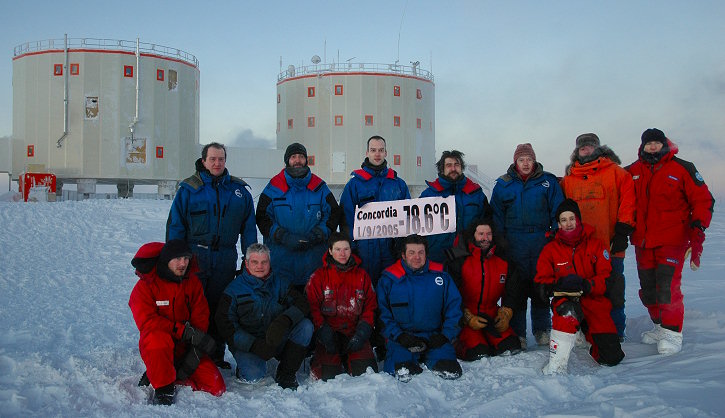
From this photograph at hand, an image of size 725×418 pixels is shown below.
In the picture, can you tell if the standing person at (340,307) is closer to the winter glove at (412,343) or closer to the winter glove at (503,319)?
the winter glove at (412,343)

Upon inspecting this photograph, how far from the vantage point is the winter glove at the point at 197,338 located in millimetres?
4070

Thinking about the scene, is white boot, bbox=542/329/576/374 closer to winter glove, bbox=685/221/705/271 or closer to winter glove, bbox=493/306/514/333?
winter glove, bbox=493/306/514/333

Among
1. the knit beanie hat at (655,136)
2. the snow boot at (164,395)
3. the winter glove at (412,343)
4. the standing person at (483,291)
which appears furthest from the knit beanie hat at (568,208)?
the snow boot at (164,395)

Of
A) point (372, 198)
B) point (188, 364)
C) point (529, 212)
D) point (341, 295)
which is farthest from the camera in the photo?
point (372, 198)

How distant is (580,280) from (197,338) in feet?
9.55

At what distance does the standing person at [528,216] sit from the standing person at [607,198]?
0.75 feet

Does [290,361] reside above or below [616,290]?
below

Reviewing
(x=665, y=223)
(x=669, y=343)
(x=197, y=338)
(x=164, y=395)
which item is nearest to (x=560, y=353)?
(x=669, y=343)

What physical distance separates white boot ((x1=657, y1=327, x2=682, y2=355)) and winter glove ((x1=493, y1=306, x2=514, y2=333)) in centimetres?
117

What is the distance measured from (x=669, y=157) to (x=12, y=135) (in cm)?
2493

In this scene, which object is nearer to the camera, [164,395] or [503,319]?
[164,395]

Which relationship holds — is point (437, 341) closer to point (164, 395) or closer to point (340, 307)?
point (340, 307)

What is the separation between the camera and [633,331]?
17.9 feet

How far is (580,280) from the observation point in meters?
4.31
